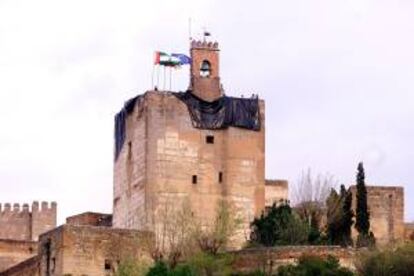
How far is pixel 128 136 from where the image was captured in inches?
2793

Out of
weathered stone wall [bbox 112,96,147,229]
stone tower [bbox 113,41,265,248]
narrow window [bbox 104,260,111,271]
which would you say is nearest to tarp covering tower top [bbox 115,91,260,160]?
stone tower [bbox 113,41,265,248]

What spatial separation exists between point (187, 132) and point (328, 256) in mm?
11996

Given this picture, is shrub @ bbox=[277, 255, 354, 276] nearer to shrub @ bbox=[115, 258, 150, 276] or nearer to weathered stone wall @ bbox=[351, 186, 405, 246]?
shrub @ bbox=[115, 258, 150, 276]

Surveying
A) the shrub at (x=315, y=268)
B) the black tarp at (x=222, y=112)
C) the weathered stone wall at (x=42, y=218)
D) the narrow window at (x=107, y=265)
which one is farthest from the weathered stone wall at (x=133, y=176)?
the weathered stone wall at (x=42, y=218)

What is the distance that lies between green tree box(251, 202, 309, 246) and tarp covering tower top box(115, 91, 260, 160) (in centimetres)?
545

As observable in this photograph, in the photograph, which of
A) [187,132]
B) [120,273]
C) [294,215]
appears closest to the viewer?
[120,273]

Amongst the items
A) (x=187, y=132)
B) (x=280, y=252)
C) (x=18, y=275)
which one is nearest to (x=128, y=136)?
(x=187, y=132)

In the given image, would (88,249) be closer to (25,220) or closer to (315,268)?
(315,268)

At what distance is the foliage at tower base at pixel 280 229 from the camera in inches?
2515

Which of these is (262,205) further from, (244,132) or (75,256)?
Result: (75,256)

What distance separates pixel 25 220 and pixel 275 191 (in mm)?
17804

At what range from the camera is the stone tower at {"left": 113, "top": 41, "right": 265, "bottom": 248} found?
2694 inches

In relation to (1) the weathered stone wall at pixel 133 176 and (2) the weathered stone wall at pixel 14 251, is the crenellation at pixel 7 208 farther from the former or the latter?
(1) the weathered stone wall at pixel 133 176

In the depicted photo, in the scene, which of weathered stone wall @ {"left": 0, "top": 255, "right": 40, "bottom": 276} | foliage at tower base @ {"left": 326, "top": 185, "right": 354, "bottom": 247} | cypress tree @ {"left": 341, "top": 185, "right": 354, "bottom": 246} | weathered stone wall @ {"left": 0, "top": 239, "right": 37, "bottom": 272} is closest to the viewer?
weathered stone wall @ {"left": 0, "top": 255, "right": 40, "bottom": 276}
